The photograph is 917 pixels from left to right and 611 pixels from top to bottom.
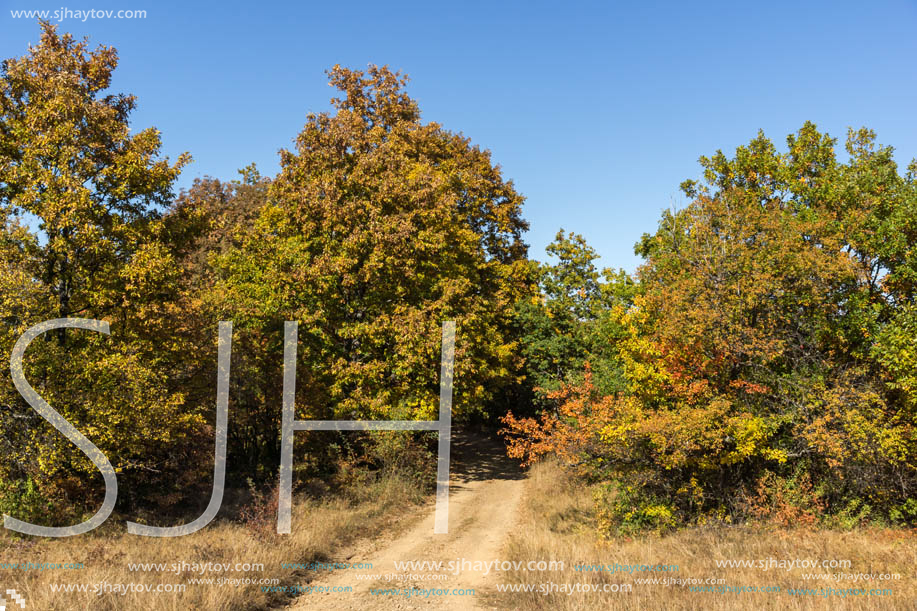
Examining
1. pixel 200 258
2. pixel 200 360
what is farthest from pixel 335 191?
pixel 200 258

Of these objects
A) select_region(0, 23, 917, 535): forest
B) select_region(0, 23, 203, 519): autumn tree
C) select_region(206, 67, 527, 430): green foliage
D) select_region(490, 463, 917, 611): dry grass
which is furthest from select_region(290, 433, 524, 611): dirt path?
select_region(0, 23, 203, 519): autumn tree

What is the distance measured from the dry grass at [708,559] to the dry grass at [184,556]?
15.3 ft

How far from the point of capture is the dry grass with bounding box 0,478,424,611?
866cm

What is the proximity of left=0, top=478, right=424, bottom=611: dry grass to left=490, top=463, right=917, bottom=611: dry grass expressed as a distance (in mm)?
4676

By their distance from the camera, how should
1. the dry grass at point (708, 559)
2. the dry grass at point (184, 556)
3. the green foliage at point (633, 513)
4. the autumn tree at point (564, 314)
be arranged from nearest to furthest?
the dry grass at point (184, 556), the dry grass at point (708, 559), the green foliage at point (633, 513), the autumn tree at point (564, 314)

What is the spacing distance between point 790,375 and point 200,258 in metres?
32.1

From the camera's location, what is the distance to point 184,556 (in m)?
10.9

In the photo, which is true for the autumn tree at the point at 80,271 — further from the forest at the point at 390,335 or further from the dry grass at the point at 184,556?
the dry grass at the point at 184,556

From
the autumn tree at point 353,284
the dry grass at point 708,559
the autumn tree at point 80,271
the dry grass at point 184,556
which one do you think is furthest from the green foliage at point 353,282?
the dry grass at point 708,559

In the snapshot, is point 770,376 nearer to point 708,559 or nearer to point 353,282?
point 708,559

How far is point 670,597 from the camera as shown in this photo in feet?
31.2

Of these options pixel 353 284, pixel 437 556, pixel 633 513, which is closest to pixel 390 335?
pixel 353 284

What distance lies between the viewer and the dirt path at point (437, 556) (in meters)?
10.5

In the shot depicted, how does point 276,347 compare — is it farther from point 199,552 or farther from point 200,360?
point 199,552
